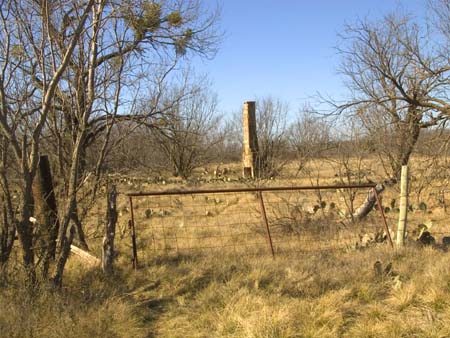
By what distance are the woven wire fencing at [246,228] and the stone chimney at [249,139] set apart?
7.20 meters

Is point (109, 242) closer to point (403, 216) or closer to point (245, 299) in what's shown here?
Answer: point (245, 299)

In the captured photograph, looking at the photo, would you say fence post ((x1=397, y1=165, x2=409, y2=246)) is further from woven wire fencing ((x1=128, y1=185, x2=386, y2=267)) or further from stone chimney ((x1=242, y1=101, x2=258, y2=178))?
stone chimney ((x1=242, y1=101, x2=258, y2=178))

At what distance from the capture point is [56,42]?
486cm

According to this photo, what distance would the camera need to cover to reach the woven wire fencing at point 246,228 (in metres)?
6.80

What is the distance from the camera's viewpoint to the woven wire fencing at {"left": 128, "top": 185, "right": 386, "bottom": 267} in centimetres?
680

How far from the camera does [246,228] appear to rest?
28.6 ft

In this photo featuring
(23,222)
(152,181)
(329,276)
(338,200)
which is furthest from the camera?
(152,181)

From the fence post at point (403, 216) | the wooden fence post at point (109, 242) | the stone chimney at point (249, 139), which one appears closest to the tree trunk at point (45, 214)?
the wooden fence post at point (109, 242)

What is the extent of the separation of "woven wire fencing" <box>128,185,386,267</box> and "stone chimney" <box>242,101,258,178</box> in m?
7.20

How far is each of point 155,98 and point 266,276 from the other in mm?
4692

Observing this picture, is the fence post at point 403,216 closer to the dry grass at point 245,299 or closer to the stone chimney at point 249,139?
the dry grass at point 245,299

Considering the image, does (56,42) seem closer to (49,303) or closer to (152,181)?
(49,303)

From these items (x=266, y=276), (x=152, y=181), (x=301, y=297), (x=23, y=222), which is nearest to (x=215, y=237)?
(x=266, y=276)

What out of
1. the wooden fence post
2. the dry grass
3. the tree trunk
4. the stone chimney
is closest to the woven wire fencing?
the wooden fence post
